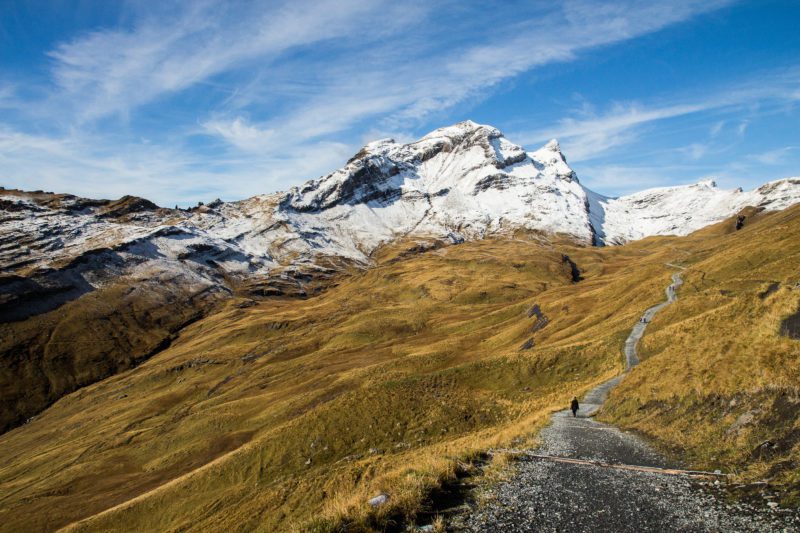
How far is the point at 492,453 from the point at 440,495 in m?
8.22

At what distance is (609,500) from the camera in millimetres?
17094

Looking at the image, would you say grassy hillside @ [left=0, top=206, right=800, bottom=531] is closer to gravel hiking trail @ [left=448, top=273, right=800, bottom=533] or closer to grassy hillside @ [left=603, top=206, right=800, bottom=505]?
grassy hillside @ [left=603, top=206, right=800, bottom=505]

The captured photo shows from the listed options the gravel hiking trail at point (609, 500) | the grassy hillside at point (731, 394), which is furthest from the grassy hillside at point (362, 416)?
the gravel hiking trail at point (609, 500)

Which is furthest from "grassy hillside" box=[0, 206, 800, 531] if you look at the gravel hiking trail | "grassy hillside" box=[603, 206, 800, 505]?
the gravel hiking trail

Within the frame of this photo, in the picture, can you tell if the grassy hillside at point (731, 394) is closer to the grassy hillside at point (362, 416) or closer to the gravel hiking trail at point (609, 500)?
the grassy hillside at point (362, 416)

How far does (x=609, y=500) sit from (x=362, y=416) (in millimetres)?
42806

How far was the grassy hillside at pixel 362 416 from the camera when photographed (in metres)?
27.9

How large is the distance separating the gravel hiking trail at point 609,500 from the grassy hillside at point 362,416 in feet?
8.02

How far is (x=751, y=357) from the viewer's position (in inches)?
950

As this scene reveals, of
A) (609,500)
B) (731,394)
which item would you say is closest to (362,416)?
(731,394)

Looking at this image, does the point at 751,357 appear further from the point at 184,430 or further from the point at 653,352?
the point at 184,430

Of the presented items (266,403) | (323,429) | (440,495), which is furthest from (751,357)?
(266,403)

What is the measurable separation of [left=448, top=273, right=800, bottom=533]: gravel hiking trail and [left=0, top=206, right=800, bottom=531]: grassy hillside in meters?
2.45

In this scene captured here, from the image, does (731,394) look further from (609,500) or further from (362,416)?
(362,416)
